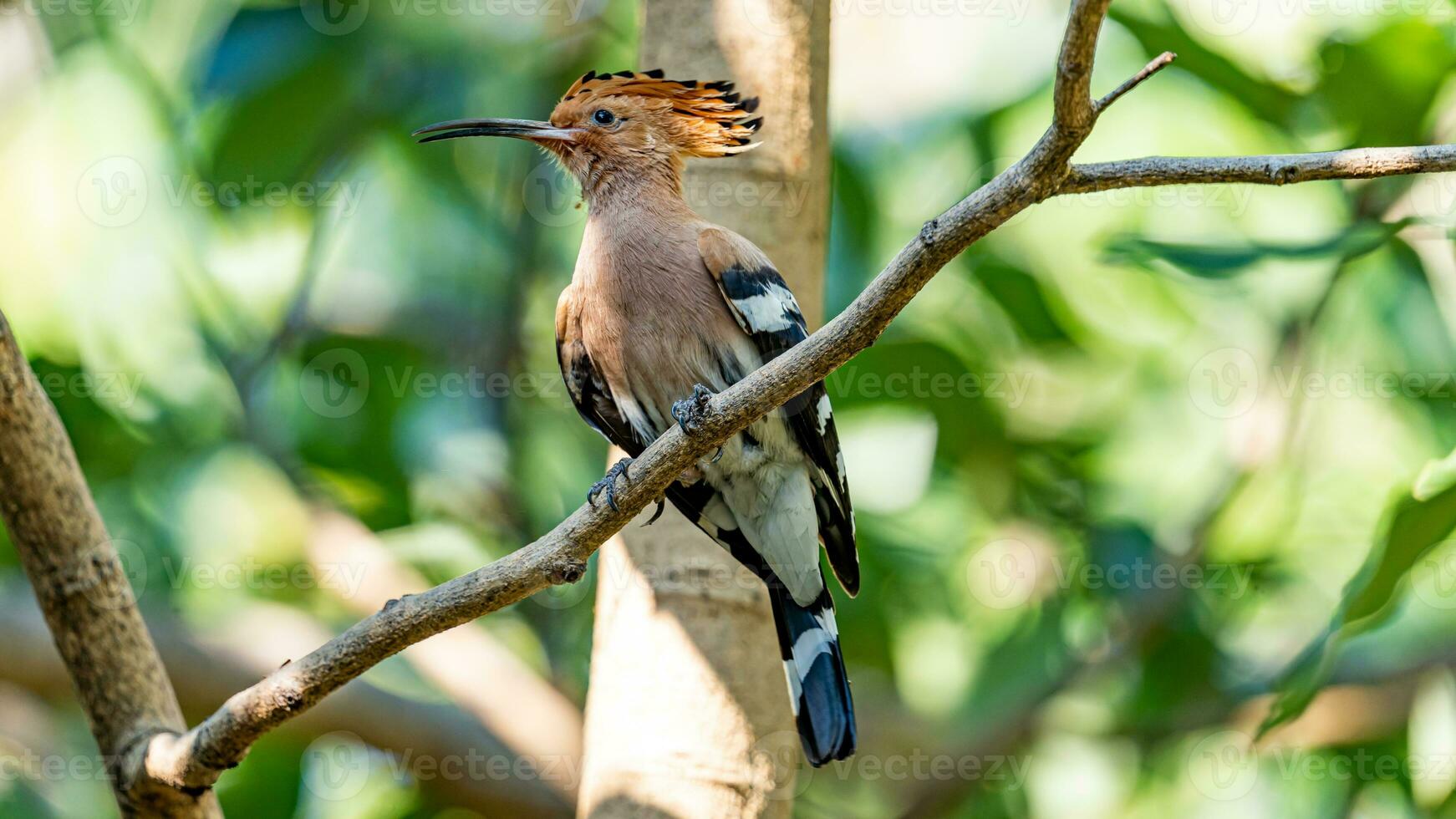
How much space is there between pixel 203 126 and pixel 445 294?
1.07 meters

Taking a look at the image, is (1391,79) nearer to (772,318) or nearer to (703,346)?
(772,318)

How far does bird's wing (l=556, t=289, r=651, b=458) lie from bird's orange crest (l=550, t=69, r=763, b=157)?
18.8 inches

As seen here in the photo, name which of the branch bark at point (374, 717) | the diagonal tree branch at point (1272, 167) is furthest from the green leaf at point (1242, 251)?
the branch bark at point (374, 717)

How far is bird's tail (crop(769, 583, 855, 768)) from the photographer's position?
2771 millimetres

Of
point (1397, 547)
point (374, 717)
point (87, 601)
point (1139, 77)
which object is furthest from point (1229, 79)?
point (87, 601)

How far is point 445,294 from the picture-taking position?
16.7 feet

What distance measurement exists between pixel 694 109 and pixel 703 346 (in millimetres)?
638

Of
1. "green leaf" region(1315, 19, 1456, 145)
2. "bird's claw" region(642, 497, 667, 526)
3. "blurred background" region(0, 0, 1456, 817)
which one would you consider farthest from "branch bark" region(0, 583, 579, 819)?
"green leaf" region(1315, 19, 1456, 145)

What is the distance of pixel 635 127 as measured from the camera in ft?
10.2

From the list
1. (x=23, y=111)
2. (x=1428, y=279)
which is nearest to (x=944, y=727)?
(x=1428, y=279)

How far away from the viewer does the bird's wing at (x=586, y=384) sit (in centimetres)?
289

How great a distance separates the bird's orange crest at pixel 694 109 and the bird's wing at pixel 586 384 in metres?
0.48

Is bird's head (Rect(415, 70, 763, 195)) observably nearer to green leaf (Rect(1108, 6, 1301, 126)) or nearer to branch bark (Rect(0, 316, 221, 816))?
branch bark (Rect(0, 316, 221, 816))

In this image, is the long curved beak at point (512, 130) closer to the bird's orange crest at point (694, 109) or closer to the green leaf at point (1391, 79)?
the bird's orange crest at point (694, 109)
